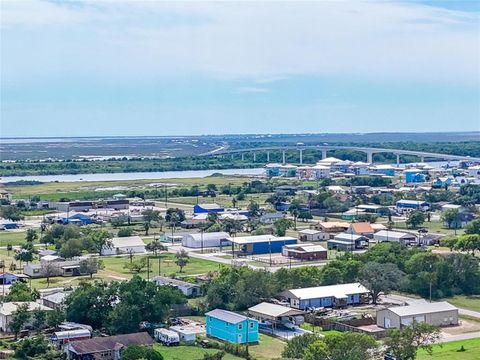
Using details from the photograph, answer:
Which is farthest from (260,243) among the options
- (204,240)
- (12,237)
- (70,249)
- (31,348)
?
(31,348)

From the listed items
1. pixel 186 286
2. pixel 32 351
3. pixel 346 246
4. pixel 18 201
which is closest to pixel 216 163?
pixel 18 201

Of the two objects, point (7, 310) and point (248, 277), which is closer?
point (7, 310)

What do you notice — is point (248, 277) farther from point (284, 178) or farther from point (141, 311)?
point (284, 178)

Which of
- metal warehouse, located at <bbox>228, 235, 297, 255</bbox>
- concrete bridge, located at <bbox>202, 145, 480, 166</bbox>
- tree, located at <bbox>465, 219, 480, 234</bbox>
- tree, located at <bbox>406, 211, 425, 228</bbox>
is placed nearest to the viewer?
metal warehouse, located at <bbox>228, 235, 297, 255</bbox>

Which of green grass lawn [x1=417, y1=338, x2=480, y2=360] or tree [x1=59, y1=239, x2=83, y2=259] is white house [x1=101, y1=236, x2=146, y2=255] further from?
green grass lawn [x1=417, y1=338, x2=480, y2=360]

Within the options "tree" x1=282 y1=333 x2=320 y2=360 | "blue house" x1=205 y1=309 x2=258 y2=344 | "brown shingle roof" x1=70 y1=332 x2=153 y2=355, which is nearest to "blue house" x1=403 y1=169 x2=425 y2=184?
"blue house" x1=205 y1=309 x2=258 y2=344

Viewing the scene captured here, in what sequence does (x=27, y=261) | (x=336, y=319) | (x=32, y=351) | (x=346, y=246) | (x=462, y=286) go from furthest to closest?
(x=346, y=246) → (x=27, y=261) → (x=462, y=286) → (x=336, y=319) → (x=32, y=351)

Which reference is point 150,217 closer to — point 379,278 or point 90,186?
point 379,278

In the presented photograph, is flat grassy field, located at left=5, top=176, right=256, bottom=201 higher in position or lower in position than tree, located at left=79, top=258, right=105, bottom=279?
lower

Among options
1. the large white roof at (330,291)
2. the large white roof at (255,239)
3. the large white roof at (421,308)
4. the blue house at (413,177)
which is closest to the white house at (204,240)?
the large white roof at (255,239)
